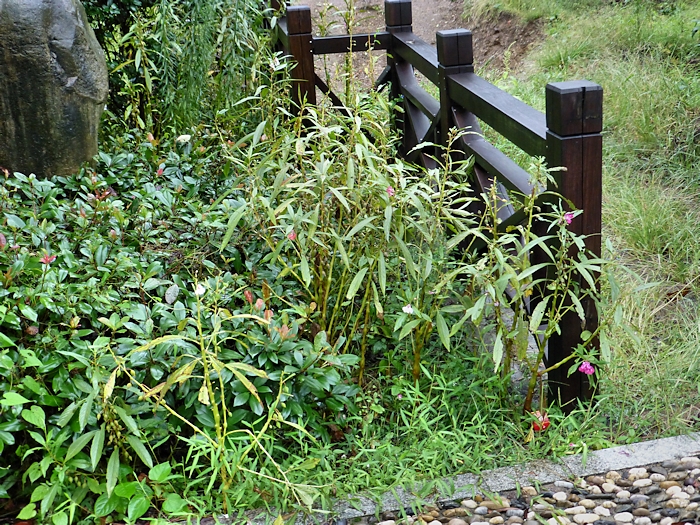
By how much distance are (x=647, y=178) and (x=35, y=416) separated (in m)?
3.98

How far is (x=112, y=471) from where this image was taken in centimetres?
238

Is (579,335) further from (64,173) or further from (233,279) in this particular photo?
(64,173)

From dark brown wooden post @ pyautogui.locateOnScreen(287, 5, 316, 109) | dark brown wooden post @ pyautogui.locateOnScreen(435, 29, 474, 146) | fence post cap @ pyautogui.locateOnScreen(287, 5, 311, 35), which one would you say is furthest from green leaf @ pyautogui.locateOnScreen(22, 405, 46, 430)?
fence post cap @ pyautogui.locateOnScreen(287, 5, 311, 35)

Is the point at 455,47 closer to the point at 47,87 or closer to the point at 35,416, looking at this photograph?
the point at 47,87

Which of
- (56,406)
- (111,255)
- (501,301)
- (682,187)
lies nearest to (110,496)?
(56,406)

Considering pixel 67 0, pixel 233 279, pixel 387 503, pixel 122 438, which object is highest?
pixel 67 0

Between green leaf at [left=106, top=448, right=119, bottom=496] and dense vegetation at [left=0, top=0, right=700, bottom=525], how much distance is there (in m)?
0.01

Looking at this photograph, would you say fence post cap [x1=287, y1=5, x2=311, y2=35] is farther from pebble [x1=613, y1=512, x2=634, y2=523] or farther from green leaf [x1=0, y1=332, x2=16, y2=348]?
pebble [x1=613, y1=512, x2=634, y2=523]

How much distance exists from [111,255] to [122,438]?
0.96 m

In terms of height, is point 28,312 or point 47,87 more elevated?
point 47,87

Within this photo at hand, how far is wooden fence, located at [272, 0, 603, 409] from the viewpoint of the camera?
A: 2693mm

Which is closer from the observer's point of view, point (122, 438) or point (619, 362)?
point (122, 438)

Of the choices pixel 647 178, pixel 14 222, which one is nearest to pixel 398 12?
pixel 647 178

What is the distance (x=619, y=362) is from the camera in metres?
3.29
